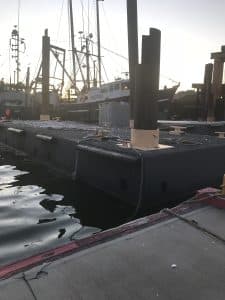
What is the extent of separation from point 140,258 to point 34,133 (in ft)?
32.4

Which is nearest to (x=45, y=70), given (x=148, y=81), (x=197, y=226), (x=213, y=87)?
(x=213, y=87)

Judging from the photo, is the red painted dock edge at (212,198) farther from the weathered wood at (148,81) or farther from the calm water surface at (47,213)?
the weathered wood at (148,81)

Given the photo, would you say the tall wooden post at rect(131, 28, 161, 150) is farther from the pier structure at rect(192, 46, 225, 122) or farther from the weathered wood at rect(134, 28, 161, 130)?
the pier structure at rect(192, 46, 225, 122)

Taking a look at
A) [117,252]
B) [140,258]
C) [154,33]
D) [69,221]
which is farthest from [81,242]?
[154,33]

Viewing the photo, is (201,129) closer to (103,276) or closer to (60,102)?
(103,276)

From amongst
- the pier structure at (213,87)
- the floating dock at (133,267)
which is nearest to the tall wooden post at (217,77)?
the pier structure at (213,87)

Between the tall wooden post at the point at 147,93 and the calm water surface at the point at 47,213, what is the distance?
1443 mm

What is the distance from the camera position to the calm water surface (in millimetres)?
5219

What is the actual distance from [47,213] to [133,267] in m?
3.92

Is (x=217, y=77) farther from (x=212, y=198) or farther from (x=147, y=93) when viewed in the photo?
(x=212, y=198)

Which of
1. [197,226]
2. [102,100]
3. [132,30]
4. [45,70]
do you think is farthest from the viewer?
[102,100]

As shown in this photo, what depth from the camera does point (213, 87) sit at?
20609mm

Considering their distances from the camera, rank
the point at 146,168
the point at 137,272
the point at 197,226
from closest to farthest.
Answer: the point at 137,272, the point at 197,226, the point at 146,168

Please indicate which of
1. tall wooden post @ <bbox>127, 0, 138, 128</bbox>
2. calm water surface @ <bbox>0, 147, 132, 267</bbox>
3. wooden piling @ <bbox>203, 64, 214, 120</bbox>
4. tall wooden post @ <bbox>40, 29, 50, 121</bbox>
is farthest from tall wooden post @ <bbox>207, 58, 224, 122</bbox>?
calm water surface @ <bbox>0, 147, 132, 267</bbox>
